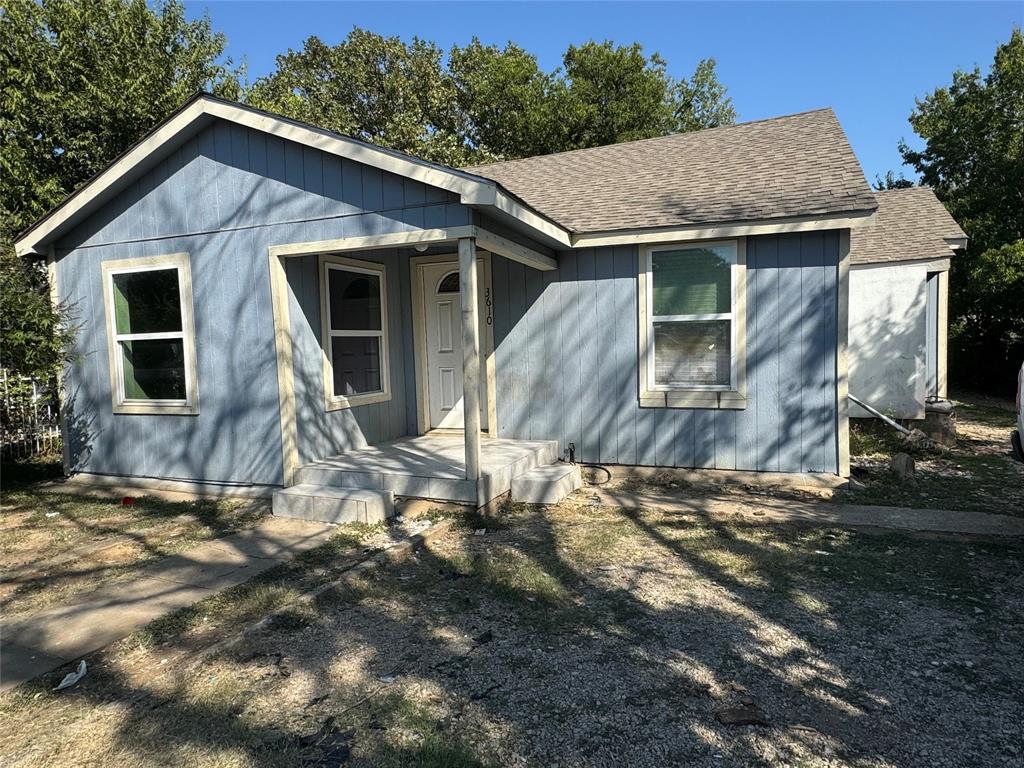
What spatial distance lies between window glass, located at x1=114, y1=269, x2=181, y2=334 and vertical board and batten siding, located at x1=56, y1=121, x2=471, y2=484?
26 centimetres

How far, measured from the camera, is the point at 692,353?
715cm

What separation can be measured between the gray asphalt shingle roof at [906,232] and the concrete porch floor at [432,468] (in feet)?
21.6

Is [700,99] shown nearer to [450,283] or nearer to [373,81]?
[373,81]

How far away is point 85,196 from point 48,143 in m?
6.86

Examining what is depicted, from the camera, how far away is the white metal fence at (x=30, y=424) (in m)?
9.88

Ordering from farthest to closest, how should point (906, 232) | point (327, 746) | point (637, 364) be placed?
point (906, 232) → point (637, 364) → point (327, 746)

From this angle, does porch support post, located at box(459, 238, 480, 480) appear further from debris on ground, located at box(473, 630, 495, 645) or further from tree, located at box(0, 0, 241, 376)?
tree, located at box(0, 0, 241, 376)

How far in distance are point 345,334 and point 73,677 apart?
4.63 meters

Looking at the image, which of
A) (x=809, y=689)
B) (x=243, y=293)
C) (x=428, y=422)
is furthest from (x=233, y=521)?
(x=809, y=689)

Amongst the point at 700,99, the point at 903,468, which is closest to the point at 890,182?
the point at 700,99

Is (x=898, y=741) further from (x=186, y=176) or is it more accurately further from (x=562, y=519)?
(x=186, y=176)

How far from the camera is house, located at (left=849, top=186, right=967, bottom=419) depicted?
10.7 m

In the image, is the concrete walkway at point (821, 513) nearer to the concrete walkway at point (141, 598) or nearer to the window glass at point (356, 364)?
the window glass at point (356, 364)

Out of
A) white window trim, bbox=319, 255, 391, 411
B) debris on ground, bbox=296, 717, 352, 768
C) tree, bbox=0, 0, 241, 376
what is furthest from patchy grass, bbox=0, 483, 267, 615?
tree, bbox=0, 0, 241, 376
